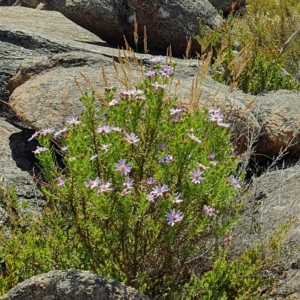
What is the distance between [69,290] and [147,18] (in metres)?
4.53

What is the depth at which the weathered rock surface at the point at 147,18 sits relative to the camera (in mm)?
6500

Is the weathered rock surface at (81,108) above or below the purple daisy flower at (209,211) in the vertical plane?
below

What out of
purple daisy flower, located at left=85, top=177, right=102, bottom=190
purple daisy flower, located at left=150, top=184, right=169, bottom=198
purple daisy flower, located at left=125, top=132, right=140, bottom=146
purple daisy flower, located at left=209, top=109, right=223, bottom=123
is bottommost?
purple daisy flower, located at left=150, top=184, right=169, bottom=198

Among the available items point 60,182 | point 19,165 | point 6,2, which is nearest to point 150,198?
point 60,182

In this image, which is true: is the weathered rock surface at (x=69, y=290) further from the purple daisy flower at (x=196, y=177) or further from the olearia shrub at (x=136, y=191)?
the purple daisy flower at (x=196, y=177)

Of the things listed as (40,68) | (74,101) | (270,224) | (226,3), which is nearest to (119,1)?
(40,68)

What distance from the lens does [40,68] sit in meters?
5.22

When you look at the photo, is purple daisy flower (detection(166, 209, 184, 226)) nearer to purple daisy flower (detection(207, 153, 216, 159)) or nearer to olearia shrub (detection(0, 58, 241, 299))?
olearia shrub (detection(0, 58, 241, 299))

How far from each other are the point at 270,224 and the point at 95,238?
1.23 meters

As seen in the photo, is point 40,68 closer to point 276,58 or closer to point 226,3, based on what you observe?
point 276,58

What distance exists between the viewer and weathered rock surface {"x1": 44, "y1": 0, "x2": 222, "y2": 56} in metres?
6.50

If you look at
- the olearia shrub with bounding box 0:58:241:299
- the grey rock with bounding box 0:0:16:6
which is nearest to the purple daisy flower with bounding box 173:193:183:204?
the olearia shrub with bounding box 0:58:241:299

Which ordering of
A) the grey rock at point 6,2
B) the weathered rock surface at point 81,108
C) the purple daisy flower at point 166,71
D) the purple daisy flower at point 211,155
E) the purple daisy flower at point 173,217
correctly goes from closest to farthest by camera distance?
the purple daisy flower at point 173,217
the purple daisy flower at point 211,155
the purple daisy flower at point 166,71
the weathered rock surface at point 81,108
the grey rock at point 6,2

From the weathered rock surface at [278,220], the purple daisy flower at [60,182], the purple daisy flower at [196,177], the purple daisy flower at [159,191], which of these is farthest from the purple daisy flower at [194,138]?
the weathered rock surface at [278,220]
